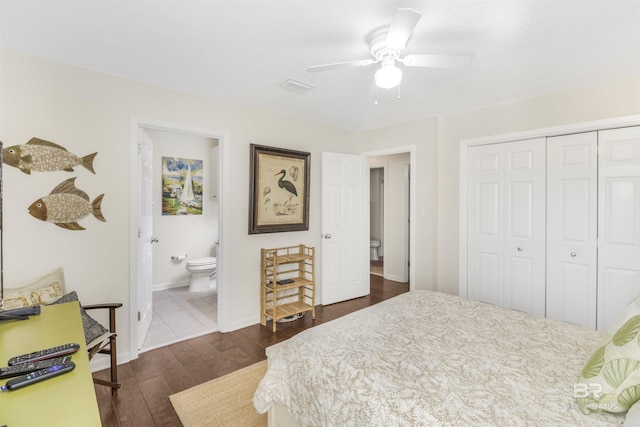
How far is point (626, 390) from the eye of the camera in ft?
3.24

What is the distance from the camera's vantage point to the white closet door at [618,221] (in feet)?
8.36

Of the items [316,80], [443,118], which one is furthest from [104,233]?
[443,118]

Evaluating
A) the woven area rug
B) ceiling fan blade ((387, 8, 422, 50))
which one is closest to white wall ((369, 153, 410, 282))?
the woven area rug

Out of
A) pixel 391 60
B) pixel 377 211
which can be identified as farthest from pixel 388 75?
pixel 377 211

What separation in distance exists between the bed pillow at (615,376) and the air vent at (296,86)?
260cm

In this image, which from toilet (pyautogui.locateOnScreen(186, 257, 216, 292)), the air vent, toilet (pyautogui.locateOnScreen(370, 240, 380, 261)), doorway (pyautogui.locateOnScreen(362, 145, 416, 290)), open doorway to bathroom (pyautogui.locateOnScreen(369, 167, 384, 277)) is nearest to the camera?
the air vent

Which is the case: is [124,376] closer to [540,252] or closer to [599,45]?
[540,252]

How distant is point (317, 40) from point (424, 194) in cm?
238

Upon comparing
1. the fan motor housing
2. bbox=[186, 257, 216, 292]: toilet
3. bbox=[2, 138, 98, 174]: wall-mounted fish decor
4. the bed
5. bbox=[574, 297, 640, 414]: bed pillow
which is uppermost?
the fan motor housing

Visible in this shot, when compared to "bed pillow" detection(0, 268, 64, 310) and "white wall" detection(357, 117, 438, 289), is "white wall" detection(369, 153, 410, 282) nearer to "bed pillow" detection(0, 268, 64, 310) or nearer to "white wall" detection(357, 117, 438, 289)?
"white wall" detection(357, 117, 438, 289)

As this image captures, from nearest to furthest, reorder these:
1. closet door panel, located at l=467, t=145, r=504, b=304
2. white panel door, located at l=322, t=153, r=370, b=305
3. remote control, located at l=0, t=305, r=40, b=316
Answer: remote control, located at l=0, t=305, r=40, b=316
closet door panel, located at l=467, t=145, r=504, b=304
white panel door, located at l=322, t=153, r=370, b=305

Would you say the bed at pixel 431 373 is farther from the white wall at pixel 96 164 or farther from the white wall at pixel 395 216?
the white wall at pixel 395 216

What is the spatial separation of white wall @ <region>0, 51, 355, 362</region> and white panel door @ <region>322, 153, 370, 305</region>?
3.83 feet

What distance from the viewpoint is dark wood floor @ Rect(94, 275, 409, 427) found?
194 centimetres
